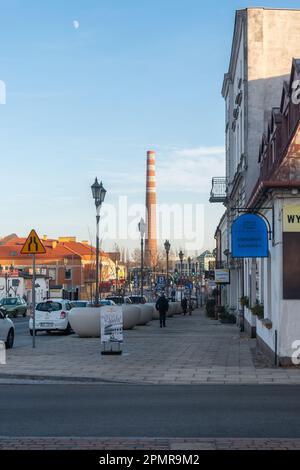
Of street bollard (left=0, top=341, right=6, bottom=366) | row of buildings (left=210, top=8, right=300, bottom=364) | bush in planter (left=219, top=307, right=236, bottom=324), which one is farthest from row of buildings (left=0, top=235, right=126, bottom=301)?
street bollard (left=0, top=341, right=6, bottom=366)

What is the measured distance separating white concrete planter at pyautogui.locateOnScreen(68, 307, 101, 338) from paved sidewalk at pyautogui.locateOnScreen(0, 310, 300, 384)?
6.09 ft

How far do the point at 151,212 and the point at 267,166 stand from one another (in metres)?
78.7

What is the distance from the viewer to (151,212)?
101188 millimetres

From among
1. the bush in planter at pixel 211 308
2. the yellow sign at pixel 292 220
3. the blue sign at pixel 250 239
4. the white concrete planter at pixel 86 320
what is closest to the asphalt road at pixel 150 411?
the yellow sign at pixel 292 220

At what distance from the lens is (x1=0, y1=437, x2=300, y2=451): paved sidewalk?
8.16m

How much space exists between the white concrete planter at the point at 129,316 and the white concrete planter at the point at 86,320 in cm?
478

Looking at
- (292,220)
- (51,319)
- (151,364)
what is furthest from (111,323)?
(51,319)

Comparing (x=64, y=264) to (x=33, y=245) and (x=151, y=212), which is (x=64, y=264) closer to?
(x=151, y=212)

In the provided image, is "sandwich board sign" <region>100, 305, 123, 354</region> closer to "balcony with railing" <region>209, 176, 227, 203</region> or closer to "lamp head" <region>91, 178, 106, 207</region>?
"lamp head" <region>91, 178, 106, 207</region>

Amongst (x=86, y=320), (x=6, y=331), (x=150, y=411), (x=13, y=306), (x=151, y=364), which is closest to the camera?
(x=150, y=411)

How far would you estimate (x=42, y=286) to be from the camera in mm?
64625

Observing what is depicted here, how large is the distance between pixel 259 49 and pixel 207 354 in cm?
1624

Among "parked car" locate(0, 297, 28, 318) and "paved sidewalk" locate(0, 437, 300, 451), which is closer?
"paved sidewalk" locate(0, 437, 300, 451)
